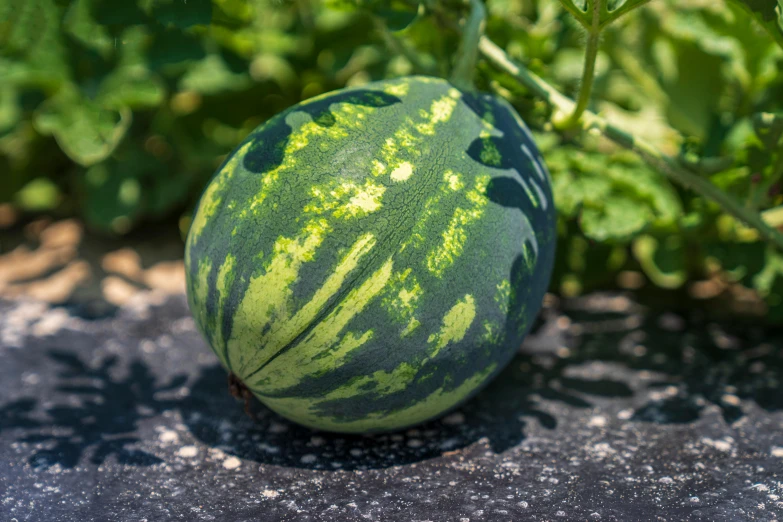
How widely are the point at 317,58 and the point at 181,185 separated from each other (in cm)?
85

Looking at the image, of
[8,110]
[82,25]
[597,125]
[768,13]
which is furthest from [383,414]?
[8,110]

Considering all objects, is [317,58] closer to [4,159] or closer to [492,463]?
[4,159]

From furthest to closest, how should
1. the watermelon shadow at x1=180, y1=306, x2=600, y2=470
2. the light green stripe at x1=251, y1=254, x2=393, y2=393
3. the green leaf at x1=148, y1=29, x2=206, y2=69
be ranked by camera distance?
the green leaf at x1=148, y1=29, x2=206, y2=69 < the watermelon shadow at x1=180, y1=306, x2=600, y2=470 < the light green stripe at x1=251, y1=254, x2=393, y2=393

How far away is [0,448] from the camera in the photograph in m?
1.97

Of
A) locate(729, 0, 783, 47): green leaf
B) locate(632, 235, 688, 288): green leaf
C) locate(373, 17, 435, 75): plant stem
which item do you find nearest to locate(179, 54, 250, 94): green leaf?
locate(373, 17, 435, 75): plant stem

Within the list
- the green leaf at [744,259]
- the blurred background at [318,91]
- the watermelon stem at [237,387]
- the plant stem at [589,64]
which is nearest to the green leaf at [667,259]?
the blurred background at [318,91]

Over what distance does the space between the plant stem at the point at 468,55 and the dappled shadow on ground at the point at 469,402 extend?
95 cm

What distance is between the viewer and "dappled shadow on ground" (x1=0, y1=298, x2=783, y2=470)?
1.98 metres

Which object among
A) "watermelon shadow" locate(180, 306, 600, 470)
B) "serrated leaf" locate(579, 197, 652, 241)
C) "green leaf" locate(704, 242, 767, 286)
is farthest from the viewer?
"green leaf" locate(704, 242, 767, 286)

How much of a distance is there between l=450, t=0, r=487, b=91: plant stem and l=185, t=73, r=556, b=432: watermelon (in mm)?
228

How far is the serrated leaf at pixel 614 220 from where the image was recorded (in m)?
2.29

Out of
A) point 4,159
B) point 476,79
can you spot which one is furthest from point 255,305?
point 4,159

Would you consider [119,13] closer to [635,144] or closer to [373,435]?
[373,435]

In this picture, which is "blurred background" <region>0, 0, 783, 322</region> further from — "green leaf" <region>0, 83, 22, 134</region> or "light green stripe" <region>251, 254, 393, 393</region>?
"light green stripe" <region>251, 254, 393, 393</region>
